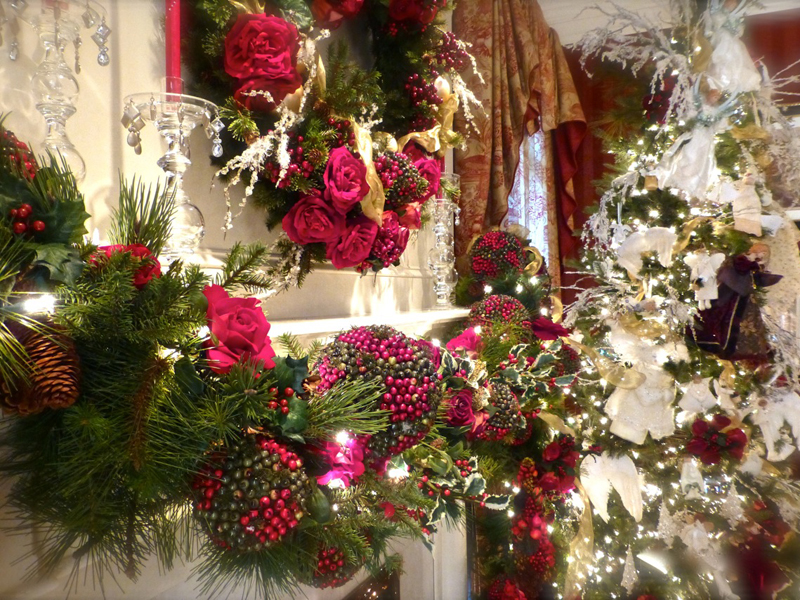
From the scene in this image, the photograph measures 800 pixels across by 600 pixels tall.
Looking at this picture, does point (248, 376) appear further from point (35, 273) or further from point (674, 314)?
point (674, 314)

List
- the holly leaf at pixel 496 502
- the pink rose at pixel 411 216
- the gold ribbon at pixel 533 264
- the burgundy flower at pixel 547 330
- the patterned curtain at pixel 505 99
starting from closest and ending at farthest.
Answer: the holly leaf at pixel 496 502 < the pink rose at pixel 411 216 < the burgundy flower at pixel 547 330 < the gold ribbon at pixel 533 264 < the patterned curtain at pixel 505 99

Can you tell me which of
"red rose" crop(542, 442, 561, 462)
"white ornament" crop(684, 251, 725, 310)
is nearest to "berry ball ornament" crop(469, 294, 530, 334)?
"red rose" crop(542, 442, 561, 462)

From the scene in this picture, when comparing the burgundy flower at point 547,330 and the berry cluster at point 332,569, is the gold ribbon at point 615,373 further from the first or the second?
the berry cluster at point 332,569

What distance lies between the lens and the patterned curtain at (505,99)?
1.87 metres

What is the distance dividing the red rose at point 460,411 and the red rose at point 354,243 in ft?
1.03

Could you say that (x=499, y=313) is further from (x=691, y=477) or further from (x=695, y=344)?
(x=691, y=477)

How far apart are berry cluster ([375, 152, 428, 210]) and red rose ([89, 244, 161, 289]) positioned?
0.52m

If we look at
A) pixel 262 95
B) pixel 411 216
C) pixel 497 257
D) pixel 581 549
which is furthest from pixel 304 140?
pixel 581 549

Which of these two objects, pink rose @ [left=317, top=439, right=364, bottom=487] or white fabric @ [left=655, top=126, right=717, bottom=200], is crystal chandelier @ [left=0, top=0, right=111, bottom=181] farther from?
white fabric @ [left=655, top=126, right=717, bottom=200]

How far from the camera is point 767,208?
1.04 m

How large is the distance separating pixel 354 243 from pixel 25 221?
529 mm

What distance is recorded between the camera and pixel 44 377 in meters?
0.38

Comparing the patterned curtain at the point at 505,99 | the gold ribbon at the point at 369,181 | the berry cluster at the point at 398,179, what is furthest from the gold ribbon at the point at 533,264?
the gold ribbon at the point at 369,181

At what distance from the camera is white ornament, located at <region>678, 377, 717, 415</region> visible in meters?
1.01
